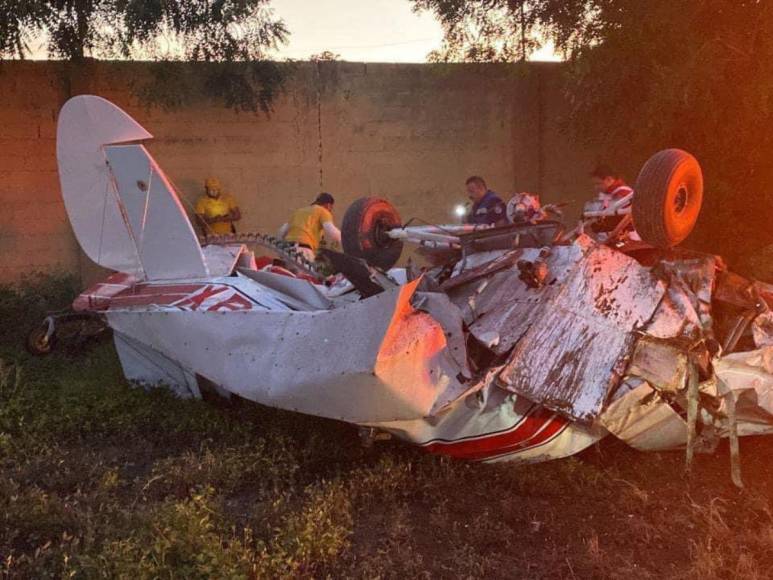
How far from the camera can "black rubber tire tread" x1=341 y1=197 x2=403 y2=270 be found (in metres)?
6.25

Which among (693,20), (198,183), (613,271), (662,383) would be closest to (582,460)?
(662,383)

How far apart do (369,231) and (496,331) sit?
78.8 inches

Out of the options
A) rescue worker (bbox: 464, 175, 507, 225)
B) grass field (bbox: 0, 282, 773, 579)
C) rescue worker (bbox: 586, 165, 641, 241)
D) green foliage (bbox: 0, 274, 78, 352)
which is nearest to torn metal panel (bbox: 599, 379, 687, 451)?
grass field (bbox: 0, 282, 773, 579)

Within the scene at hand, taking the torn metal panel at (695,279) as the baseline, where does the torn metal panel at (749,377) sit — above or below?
below

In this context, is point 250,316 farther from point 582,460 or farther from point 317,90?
point 317,90

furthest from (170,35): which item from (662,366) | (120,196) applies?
(662,366)

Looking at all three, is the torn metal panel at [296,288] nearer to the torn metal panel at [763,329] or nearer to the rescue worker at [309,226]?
the torn metal panel at [763,329]

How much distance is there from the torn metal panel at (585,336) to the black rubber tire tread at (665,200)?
0.85 ft

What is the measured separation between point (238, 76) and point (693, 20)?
212 inches

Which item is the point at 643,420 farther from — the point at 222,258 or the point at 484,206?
the point at 484,206

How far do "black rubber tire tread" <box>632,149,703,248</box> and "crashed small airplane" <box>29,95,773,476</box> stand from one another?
1cm

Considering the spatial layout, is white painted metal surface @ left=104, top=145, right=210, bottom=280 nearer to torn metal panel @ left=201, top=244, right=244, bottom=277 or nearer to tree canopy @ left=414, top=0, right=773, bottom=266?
torn metal panel @ left=201, top=244, right=244, bottom=277

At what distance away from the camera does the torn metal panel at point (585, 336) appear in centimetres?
429

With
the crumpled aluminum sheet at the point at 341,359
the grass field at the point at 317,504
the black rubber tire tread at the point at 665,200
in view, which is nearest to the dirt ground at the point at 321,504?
the grass field at the point at 317,504
